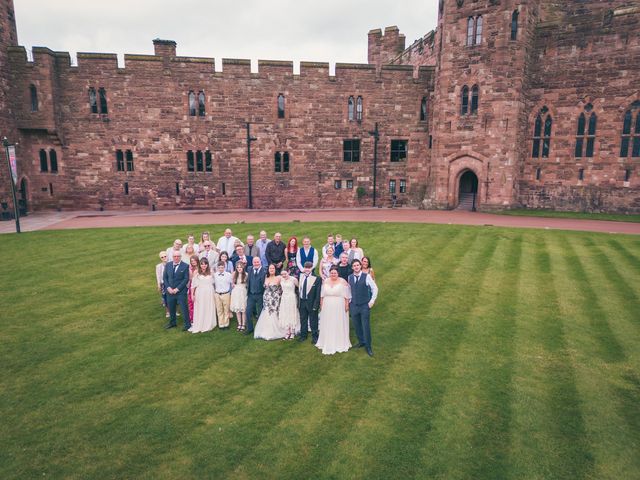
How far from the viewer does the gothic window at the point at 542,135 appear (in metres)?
28.5

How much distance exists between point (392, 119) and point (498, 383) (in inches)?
1068

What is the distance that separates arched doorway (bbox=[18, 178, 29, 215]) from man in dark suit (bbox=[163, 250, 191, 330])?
24175mm

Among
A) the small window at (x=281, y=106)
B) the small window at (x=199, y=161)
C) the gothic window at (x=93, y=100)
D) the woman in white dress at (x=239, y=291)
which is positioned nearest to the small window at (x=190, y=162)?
the small window at (x=199, y=161)

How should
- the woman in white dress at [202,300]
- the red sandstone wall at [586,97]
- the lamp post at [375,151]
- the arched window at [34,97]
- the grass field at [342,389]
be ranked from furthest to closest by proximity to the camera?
1. the lamp post at [375,151]
2. the arched window at [34,97]
3. the red sandstone wall at [586,97]
4. the woman in white dress at [202,300]
5. the grass field at [342,389]

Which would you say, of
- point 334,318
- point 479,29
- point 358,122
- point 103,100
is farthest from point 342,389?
point 103,100

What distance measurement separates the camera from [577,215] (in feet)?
86.7

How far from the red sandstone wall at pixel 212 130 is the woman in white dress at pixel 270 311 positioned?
23087 mm

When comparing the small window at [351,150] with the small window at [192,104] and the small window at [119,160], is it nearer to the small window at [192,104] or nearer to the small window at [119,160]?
the small window at [192,104]

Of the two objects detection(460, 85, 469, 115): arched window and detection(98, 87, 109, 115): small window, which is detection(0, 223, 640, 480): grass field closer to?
detection(460, 85, 469, 115): arched window

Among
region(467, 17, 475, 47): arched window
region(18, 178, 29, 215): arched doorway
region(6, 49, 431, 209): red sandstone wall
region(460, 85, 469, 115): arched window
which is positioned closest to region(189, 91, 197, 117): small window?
region(6, 49, 431, 209): red sandstone wall

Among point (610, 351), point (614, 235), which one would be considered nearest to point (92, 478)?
point (610, 351)

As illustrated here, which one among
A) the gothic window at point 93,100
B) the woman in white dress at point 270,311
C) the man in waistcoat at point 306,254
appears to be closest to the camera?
the woman in white dress at point 270,311

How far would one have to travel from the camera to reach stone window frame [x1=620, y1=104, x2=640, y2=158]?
26.1 m

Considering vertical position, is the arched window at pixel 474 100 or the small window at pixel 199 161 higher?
the arched window at pixel 474 100
